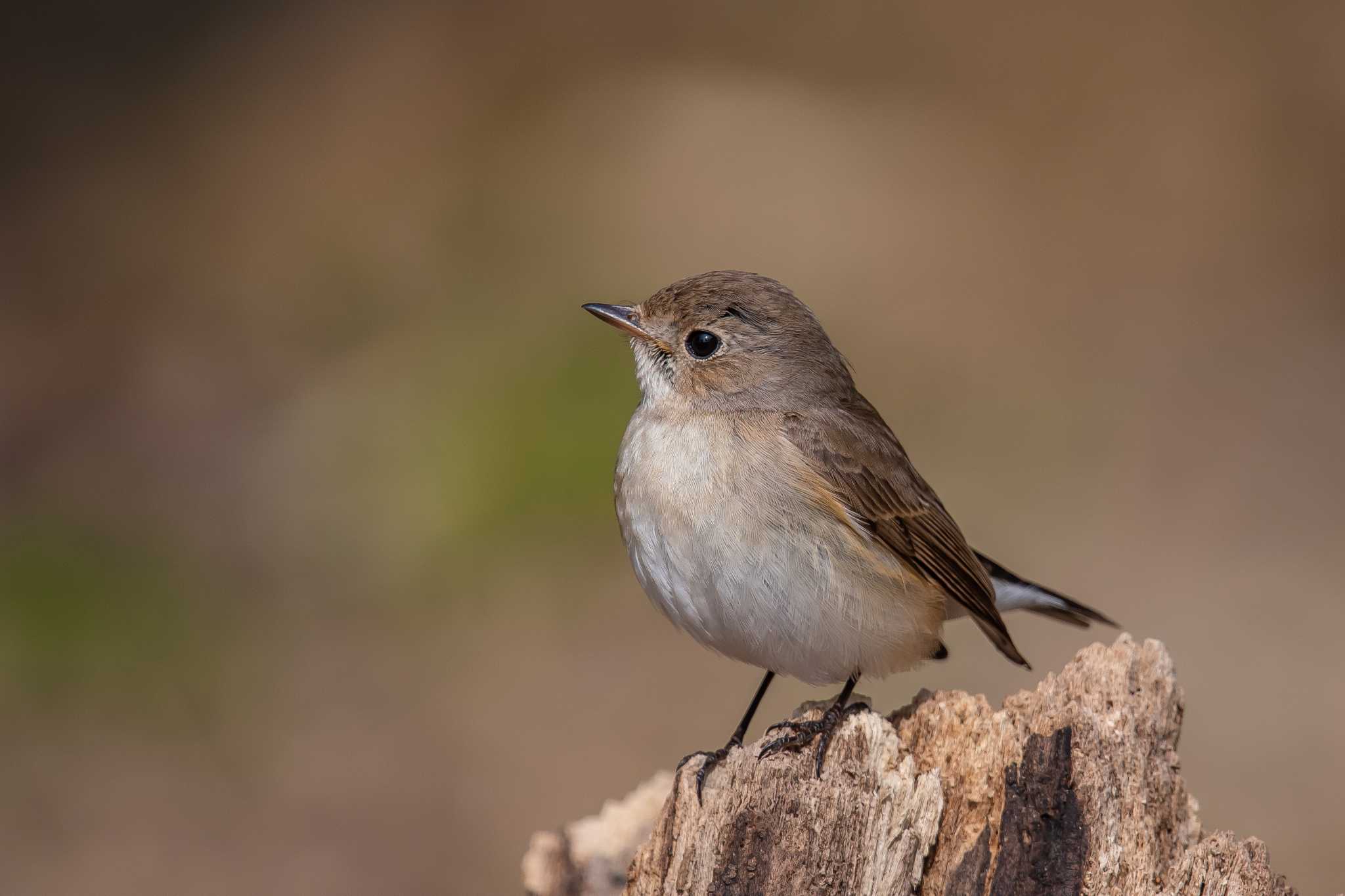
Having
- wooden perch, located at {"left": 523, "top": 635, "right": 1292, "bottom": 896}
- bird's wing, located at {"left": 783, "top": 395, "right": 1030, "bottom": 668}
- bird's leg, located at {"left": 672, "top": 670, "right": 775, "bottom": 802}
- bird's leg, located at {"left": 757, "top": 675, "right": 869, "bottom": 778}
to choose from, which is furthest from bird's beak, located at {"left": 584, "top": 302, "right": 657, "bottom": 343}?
wooden perch, located at {"left": 523, "top": 635, "right": 1292, "bottom": 896}

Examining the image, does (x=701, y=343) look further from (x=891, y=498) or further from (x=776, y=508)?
(x=891, y=498)

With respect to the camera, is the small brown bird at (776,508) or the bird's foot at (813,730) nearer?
the bird's foot at (813,730)

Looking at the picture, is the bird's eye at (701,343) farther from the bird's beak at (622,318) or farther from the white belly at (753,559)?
the white belly at (753,559)

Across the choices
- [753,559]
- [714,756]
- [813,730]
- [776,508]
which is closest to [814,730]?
[813,730]

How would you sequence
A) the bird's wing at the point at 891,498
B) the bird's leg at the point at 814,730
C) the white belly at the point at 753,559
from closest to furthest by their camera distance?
the bird's leg at the point at 814,730, the white belly at the point at 753,559, the bird's wing at the point at 891,498

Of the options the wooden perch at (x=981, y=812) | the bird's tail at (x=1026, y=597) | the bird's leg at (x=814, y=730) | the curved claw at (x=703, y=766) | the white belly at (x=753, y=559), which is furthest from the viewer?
the bird's tail at (x=1026, y=597)

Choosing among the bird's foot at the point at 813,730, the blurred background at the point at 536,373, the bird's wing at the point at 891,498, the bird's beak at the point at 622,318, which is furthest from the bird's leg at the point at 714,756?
the blurred background at the point at 536,373
